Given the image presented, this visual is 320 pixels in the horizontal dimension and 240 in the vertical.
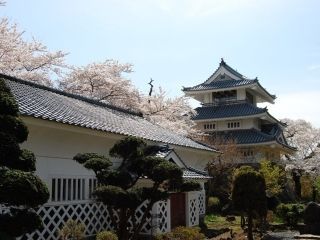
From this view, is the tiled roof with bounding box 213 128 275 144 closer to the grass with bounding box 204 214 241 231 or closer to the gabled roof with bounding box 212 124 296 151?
the gabled roof with bounding box 212 124 296 151

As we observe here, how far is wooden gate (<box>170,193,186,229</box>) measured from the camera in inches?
714

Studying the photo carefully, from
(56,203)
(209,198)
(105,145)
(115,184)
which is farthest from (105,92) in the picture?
(115,184)

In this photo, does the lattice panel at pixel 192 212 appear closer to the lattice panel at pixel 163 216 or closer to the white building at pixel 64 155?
the white building at pixel 64 155

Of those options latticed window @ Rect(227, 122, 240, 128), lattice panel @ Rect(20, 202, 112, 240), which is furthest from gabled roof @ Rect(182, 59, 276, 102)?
lattice panel @ Rect(20, 202, 112, 240)

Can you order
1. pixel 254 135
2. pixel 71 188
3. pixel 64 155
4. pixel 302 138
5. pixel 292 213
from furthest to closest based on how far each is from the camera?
pixel 302 138 < pixel 254 135 < pixel 292 213 < pixel 71 188 < pixel 64 155

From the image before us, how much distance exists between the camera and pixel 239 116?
39.3m

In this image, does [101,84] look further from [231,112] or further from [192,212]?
[231,112]

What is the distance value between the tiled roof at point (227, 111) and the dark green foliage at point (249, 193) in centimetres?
2412

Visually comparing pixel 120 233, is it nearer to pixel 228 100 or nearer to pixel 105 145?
pixel 105 145

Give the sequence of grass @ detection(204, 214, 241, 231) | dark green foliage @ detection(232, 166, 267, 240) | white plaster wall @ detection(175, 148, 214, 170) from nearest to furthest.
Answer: dark green foliage @ detection(232, 166, 267, 240)
white plaster wall @ detection(175, 148, 214, 170)
grass @ detection(204, 214, 241, 231)

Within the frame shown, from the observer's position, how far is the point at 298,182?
135 feet

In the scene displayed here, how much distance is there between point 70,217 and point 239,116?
92.5ft

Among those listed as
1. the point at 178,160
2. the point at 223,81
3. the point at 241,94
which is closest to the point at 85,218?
the point at 178,160

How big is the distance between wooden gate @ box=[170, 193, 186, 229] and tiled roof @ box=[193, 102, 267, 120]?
21594mm
